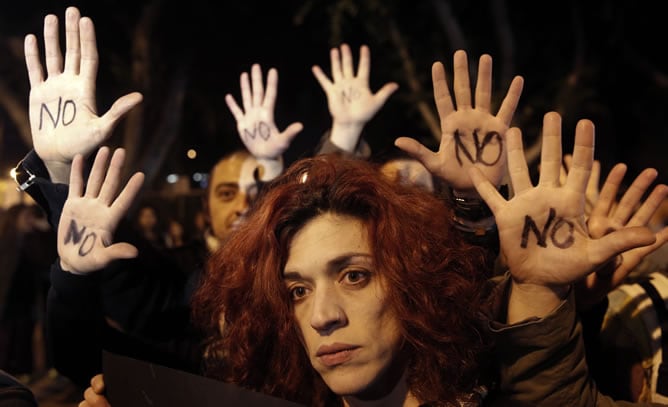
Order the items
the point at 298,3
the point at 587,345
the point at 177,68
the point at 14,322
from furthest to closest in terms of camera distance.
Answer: the point at 298,3 → the point at 177,68 → the point at 14,322 → the point at 587,345

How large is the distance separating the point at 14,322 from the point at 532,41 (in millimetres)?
8446

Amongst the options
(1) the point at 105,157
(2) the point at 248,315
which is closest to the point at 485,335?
(2) the point at 248,315

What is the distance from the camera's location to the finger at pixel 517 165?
1.65 m

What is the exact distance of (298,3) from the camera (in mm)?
11719

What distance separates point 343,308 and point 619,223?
2.95 ft

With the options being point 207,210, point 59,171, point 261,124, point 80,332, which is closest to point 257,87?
point 261,124

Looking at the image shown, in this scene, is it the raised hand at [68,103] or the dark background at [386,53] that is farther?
the dark background at [386,53]

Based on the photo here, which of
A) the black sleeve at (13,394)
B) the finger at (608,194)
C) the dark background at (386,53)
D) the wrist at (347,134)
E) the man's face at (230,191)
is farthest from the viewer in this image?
the dark background at (386,53)

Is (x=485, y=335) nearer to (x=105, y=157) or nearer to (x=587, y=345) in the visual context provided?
(x=587, y=345)

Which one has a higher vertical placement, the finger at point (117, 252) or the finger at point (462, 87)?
the finger at point (462, 87)

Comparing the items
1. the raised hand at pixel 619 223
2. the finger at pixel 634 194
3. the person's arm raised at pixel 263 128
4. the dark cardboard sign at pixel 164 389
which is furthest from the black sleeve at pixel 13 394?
the person's arm raised at pixel 263 128

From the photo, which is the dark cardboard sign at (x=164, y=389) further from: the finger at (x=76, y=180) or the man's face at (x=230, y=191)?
the man's face at (x=230, y=191)

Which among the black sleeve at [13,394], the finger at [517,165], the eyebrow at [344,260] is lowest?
the black sleeve at [13,394]

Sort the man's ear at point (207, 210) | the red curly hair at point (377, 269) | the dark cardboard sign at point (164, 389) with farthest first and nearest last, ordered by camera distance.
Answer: the man's ear at point (207, 210) < the red curly hair at point (377, 269) < the dark cardboard sign at point (164, 389)
